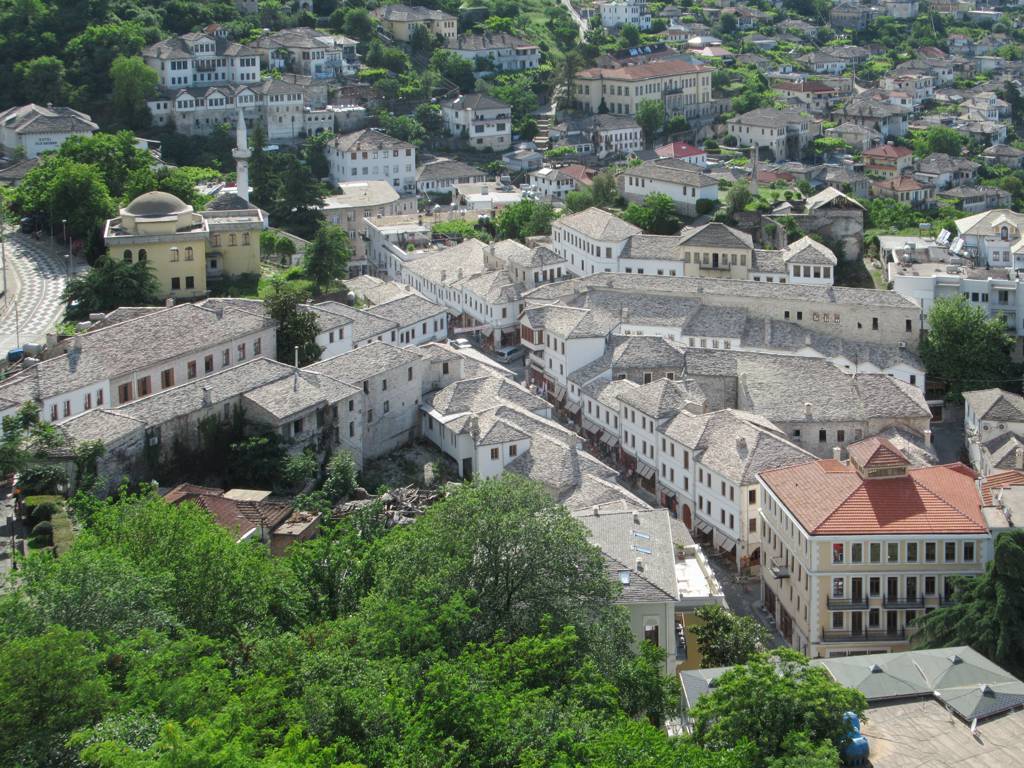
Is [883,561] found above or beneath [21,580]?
beneath

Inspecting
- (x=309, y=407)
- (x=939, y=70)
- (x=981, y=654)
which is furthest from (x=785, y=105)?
(x=981, y=654)

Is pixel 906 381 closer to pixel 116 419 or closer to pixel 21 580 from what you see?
pixel 116 419

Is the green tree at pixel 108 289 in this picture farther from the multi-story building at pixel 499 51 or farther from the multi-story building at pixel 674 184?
the multi-story building at pixel 499 51

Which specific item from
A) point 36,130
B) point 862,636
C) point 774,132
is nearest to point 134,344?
point 862,636

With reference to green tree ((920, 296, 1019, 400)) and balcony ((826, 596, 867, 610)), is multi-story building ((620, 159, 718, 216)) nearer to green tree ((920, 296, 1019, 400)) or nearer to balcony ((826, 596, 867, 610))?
green tree ((920, 296, 1019, 400))

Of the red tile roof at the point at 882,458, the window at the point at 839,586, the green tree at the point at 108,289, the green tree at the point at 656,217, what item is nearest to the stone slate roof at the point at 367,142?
the green tree at the point at 656,217
